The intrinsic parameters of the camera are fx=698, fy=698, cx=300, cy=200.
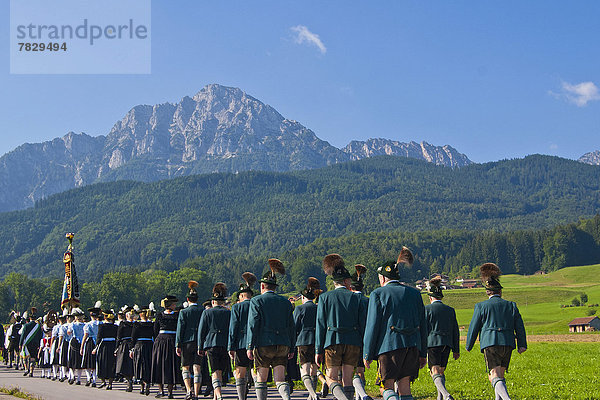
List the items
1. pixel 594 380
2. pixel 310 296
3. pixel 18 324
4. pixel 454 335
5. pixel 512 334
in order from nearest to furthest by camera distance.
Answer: pixel 512 334
pixel 454 335
pixel 310 296
pixel 594 380
pixel 18 324

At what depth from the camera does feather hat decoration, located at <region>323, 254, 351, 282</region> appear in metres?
12.3

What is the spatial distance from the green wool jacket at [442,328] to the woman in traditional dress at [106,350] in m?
11.5

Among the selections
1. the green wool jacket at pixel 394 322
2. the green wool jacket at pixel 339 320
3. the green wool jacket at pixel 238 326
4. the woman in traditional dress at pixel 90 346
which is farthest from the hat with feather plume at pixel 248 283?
the woman in traditional dress at pixel 90 346

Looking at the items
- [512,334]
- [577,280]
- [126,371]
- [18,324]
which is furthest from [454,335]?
[577,280]

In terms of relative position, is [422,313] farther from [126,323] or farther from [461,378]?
[126,323]

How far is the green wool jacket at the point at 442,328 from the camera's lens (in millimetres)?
14414

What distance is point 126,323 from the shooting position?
21266 mm

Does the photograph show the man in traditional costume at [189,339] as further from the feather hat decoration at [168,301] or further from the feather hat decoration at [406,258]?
the feather hat decoration at [406,258]

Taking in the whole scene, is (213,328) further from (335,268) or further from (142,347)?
(142,347)

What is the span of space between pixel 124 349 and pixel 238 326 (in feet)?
27.2

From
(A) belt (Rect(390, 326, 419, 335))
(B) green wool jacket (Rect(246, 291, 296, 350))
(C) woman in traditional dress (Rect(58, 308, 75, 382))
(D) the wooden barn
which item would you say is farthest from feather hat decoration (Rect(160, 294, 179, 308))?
(D) the wooden barn

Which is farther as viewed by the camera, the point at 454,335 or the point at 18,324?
the point at 18,324

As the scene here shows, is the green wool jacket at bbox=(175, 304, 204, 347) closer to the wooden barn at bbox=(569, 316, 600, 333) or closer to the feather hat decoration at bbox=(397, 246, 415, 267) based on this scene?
the feather hat decoration at bbox=(397, 246, 415, 267)

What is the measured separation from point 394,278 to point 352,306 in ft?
4.81
